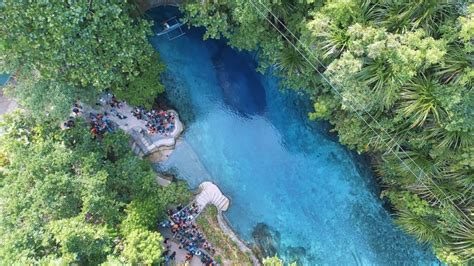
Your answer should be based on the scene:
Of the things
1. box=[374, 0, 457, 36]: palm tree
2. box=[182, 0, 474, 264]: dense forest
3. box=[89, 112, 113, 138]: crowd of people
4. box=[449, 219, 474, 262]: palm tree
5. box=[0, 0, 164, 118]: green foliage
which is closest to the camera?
box=[182, 0, 474, 264]: dense forest

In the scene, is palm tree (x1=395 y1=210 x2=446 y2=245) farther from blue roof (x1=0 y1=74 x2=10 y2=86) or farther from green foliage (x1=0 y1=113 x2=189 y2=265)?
blue roof (x1=0 y1=74 x2=10 y2=86)

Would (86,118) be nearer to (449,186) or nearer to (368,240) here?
(368,240)

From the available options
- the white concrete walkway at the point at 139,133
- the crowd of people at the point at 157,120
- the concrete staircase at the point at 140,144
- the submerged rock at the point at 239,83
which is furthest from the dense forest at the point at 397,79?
the concrete staircase at the point at 140,144

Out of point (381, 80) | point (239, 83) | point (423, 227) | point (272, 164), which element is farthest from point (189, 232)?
point (381, 80)

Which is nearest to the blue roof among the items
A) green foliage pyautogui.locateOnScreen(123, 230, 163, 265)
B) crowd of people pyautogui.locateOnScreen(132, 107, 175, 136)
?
crowd of people pyautogui.locateOnScreen(132, 107, 175, 136)

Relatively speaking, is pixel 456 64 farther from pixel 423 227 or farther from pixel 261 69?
pixel 261 69

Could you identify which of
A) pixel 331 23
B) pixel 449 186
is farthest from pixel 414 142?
pixel 331 23
